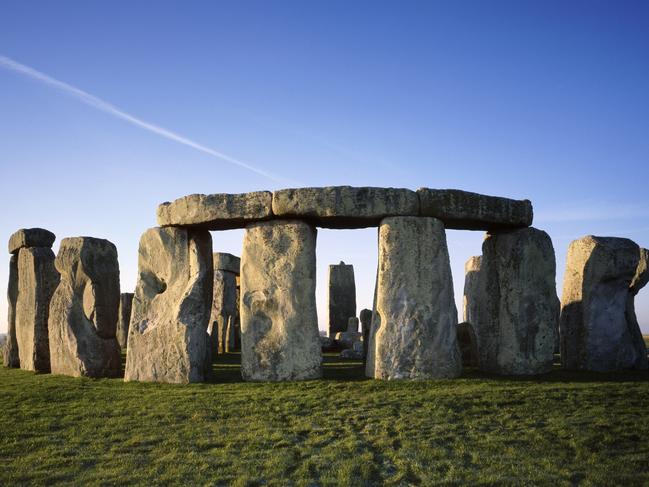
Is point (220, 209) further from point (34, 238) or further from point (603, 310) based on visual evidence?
point (603, 310)

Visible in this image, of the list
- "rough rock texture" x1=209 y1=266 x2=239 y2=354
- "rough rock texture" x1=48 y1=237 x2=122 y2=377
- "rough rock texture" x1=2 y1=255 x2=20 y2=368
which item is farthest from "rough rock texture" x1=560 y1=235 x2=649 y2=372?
"rough rock texture" x1=2 y1=255 x2=20 y2=368

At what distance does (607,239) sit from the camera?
33.4ft

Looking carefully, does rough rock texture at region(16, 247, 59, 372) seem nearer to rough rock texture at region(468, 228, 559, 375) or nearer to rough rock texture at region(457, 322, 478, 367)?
rough rock texture at region(457, 322, 478, 367)

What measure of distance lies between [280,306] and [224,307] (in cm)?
713

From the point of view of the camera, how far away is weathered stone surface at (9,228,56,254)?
434 inches

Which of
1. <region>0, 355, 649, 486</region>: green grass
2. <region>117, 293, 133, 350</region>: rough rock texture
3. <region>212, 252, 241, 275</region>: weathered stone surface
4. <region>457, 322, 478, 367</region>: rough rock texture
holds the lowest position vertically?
<region>0, 355, 649, 486</region>: green grass

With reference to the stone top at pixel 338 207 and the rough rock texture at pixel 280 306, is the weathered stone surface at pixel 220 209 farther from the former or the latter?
the rough rock texture at pixel 280 306

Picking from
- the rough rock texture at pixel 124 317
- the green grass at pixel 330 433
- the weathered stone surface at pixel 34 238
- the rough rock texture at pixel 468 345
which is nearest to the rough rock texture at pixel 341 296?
the rough rock texture at pixel 124 317

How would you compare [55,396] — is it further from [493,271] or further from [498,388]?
[493,271]

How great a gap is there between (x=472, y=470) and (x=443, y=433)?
3.36 ft

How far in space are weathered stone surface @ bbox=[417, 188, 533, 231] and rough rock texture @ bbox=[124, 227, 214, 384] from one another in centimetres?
353

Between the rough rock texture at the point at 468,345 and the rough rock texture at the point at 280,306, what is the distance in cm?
341

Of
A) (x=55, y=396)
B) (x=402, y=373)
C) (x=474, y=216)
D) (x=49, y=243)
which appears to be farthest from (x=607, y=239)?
(x=49, y=243)

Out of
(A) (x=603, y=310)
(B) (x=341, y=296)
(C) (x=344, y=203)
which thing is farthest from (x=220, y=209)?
(B) (x=341, y=296)
